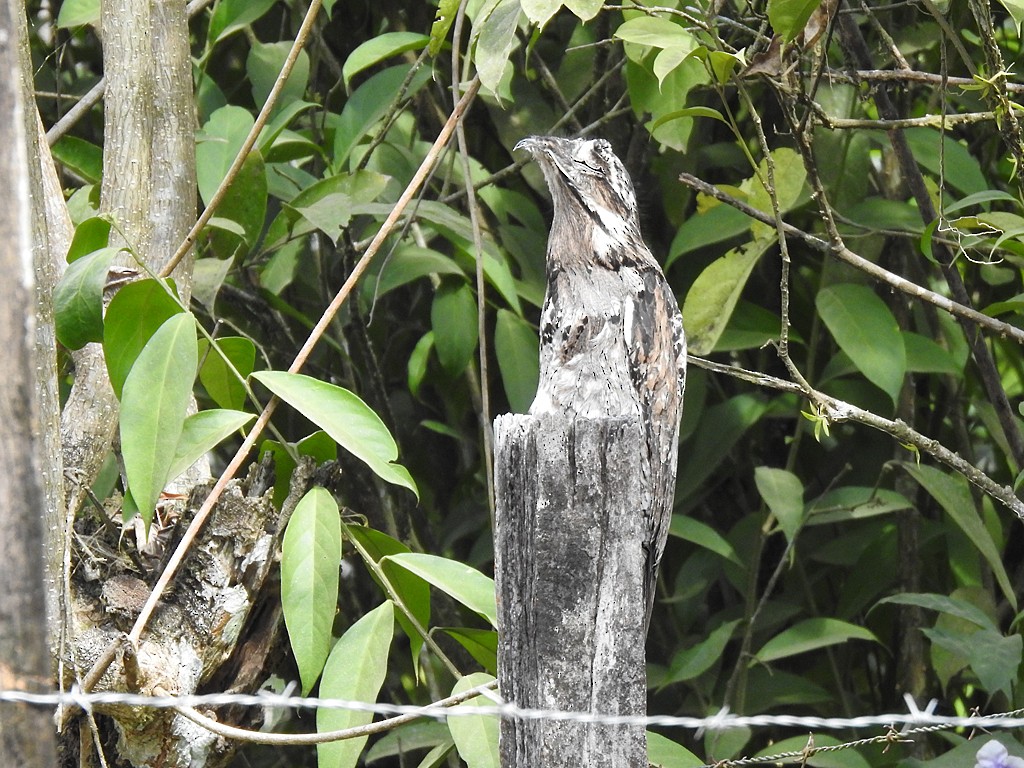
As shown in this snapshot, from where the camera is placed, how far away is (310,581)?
1.95m

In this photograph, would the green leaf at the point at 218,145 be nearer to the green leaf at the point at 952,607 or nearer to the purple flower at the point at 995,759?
the green leaf at the point at 952,607

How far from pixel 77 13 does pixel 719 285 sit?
182cm

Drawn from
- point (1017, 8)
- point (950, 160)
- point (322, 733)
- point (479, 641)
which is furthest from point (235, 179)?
point (950, 160)

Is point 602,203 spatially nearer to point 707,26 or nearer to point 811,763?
point 707,26

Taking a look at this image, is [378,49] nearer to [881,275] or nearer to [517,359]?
[517,359]

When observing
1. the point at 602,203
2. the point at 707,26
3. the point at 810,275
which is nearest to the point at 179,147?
the point at 602,203

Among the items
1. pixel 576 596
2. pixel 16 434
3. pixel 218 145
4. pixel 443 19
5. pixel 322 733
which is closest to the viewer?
pixel 16 434

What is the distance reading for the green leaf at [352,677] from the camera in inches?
75.9

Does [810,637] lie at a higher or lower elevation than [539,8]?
lower

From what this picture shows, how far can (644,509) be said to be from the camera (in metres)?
1.54

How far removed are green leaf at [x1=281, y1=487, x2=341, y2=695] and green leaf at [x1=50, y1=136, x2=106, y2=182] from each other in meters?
1.44

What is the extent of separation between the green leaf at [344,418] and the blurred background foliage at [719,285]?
0.74 ft

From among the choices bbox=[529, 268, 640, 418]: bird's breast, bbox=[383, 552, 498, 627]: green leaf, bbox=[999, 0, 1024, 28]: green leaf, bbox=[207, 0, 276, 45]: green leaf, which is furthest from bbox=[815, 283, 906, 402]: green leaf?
bbox=[207, 0, 276, 45]: green leaf

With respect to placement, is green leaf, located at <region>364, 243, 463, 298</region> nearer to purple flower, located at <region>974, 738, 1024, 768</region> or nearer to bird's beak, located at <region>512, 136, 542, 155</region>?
bird's beak, located at <region>512, 136, 542, 155</region>
